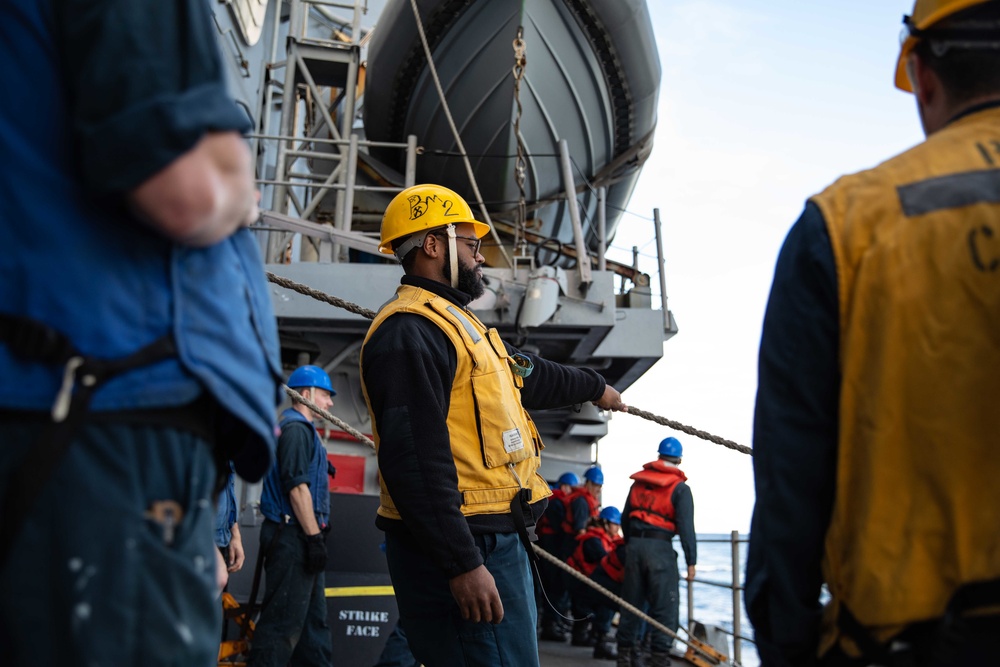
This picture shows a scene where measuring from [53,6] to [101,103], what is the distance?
0.17 meters

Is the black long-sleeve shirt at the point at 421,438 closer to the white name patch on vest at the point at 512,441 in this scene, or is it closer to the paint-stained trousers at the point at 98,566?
the white name patch on vest at the point at 512,441

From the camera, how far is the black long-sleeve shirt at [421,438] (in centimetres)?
217

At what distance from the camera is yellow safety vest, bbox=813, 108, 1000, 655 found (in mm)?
1133

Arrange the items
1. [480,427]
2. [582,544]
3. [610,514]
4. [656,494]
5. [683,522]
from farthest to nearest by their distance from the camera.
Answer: [610,514] → [582,544] → [656,494] → [683,522] → [480,427]

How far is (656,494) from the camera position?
746cm

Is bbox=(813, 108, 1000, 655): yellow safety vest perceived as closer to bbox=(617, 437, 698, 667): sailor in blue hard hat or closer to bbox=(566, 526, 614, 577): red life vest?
bbox=(617, 437, 698, 667): sailor in blue hard hat

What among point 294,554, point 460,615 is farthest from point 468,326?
point 294,554

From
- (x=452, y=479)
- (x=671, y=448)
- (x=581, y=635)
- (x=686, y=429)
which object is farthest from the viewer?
(x=581, y=635)

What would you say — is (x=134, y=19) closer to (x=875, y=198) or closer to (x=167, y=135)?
(x=167, y=135)

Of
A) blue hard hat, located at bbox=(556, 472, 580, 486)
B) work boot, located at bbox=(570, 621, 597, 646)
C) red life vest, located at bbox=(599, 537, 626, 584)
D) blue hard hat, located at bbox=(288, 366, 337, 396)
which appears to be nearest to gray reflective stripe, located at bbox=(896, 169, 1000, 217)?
blue hard hat, located at bbox=(288, 366, 337, 396)

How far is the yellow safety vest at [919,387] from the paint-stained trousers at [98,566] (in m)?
0.92

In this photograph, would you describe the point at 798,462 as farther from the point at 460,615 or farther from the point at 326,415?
the point at 326,415

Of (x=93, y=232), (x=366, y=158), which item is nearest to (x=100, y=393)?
(x=93, y=232)

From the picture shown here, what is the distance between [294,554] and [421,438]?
108 inches
